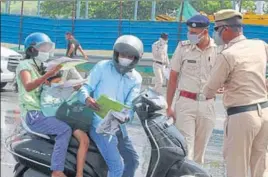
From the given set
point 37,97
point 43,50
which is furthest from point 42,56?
point 37,97

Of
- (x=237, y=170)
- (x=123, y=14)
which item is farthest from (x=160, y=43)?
(x=237, y=170)

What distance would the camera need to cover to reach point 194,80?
5.62 m

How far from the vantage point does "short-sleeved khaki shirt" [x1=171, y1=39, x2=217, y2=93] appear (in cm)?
562

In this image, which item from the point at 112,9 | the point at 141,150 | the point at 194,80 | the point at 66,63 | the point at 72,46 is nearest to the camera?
the point at 66,63

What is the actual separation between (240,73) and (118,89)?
3.26 ft

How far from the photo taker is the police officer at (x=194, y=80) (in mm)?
5629

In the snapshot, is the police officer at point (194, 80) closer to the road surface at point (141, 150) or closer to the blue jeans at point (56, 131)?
the road surface at point (141, 150)

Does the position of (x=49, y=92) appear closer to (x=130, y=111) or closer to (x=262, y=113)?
(x=130, y=111)

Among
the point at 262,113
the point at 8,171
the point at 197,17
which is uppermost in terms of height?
the point at 197,17

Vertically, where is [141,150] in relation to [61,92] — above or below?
below

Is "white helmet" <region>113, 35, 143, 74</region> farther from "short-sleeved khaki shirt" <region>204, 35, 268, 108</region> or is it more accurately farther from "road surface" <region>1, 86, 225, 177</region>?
"road surface" <region>1, 86, 225, 177</region>

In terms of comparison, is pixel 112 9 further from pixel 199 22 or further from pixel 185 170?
pixel 185 170

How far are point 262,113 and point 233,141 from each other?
328 millimetres

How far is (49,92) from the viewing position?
4.49 meters
